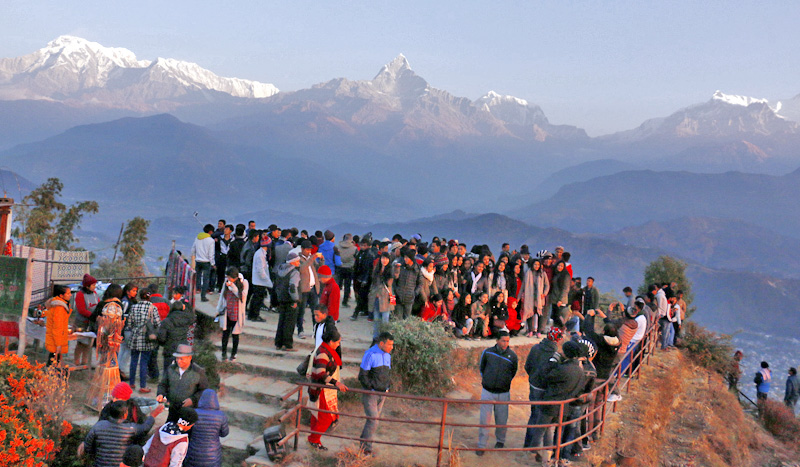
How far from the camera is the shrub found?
55.2 ft

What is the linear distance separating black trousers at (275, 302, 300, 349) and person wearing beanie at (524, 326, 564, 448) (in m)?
4.21

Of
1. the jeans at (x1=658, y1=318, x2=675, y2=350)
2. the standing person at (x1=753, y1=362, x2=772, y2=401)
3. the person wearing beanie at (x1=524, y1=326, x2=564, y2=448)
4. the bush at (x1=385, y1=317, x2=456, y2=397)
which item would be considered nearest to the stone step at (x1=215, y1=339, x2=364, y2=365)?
the bush at (x1=385, y1=317, x2=456, y2=397)

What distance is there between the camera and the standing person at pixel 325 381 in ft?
21.7

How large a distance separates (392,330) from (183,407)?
15.3 feet

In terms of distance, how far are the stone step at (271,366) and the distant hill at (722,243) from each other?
604 feet

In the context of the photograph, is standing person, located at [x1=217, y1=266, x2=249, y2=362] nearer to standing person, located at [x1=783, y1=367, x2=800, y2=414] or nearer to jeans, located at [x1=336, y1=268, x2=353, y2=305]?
jeans, located at [x1=336, y1=268, x2=353, y2=305]

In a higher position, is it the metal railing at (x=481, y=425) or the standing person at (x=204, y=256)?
the standing person at (x=204, y=256)

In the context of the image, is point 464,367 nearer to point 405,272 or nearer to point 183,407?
point 405,272

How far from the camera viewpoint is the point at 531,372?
7.01 metres

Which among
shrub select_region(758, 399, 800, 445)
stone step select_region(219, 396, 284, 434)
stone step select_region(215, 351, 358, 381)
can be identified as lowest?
shrub select_region(758, 399, 800, 445)

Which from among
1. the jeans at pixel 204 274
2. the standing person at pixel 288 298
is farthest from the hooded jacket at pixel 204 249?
the standing person at pixel 288 298

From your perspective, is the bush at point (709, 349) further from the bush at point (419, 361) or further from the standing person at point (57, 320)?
the standing person at point (57, 320)

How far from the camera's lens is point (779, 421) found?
1712 centimetres

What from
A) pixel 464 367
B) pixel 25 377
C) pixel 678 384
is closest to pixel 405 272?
pixel 464 367
